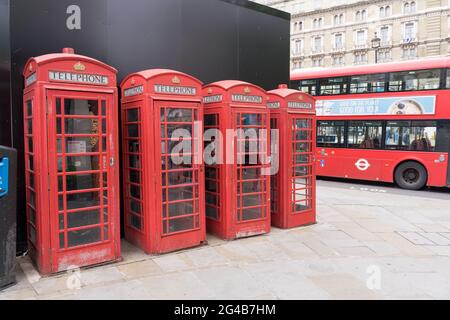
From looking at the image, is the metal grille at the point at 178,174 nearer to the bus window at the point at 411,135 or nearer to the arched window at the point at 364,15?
the bus window at the point at 411,135

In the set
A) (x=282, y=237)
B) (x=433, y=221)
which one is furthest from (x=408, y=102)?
(x=282, y=237)

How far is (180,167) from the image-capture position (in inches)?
203

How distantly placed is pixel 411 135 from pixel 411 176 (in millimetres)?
1326

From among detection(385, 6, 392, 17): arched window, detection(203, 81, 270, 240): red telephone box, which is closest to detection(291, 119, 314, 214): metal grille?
detection(203, 81, 270, 240): red telephone box

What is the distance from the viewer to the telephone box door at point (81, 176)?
13.8ft

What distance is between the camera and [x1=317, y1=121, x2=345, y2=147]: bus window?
13.2m

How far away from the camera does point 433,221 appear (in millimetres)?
7516

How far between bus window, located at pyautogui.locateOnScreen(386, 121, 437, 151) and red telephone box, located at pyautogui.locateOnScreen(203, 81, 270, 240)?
303 inches

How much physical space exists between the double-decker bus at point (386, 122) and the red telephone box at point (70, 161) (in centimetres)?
1008

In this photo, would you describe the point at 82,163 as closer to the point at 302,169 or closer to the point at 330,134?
the point at 302,169

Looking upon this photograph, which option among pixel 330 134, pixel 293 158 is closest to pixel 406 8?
pixel 330 134

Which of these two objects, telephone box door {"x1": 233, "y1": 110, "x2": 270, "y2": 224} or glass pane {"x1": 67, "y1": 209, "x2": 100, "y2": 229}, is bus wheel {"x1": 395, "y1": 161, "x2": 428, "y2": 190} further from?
glass pane {"x1": 67, "y1": 209, "x2": 100, "y2": 229}

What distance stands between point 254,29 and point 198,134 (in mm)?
3554

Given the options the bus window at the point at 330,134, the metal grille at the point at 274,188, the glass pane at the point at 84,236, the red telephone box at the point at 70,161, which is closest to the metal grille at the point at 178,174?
the red telephone box at the point at 70,161
